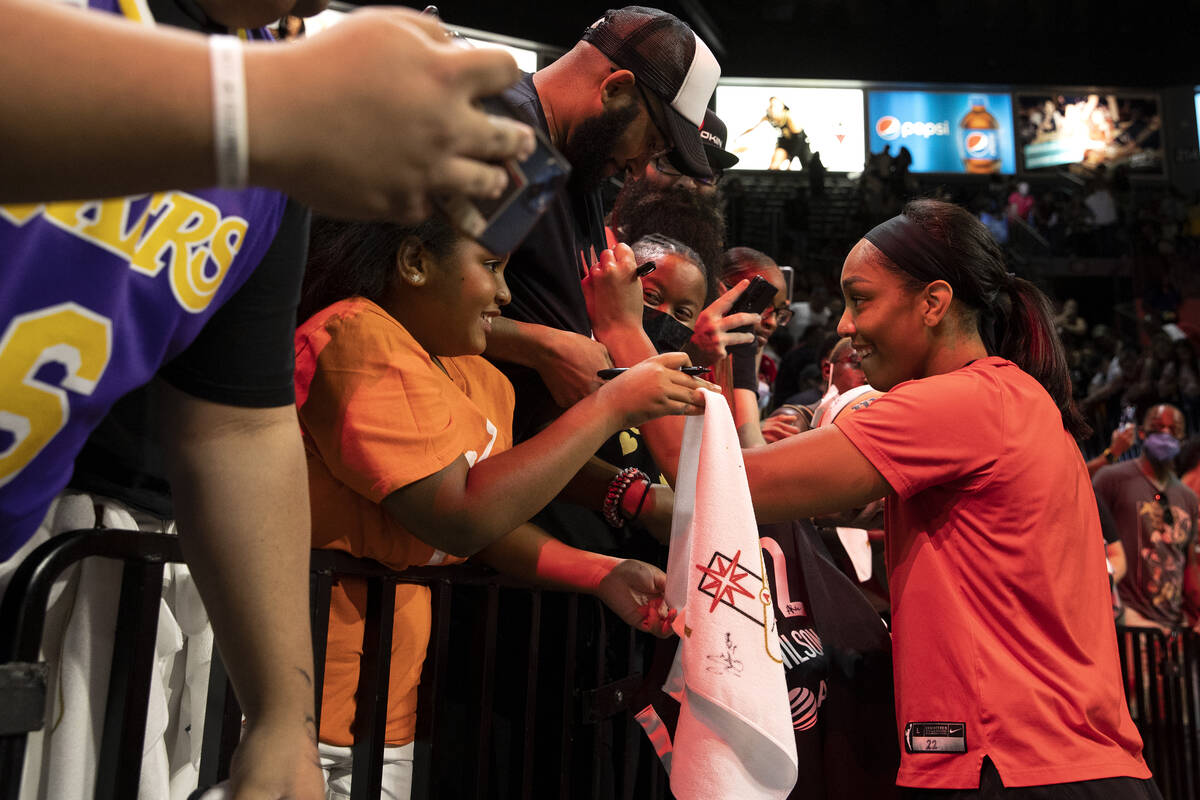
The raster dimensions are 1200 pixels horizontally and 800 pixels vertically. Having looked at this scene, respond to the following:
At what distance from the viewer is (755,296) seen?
7.72 ft

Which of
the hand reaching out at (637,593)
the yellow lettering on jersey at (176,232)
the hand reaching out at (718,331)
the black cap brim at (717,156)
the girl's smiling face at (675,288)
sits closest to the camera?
the yellow lettering on jersey at (176,232)

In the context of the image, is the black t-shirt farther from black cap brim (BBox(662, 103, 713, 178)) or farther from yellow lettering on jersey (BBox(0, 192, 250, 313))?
yellow lettering on jersey (BBox(0, 192, 250, 313))

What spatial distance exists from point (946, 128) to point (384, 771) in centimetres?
1691

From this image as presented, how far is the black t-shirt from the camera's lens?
6.87 feet

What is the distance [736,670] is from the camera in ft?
4.92

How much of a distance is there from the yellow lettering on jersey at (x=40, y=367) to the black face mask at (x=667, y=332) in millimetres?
1657

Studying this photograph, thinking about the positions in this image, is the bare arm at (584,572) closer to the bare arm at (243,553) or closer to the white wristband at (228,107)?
the bare arm at (243,553)

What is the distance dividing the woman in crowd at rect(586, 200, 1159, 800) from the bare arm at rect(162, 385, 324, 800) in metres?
1.06

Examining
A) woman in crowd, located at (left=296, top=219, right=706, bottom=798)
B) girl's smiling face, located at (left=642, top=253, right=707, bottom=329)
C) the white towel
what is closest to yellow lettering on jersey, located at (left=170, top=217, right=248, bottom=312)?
woman in crowd, located at (left=296, top=219, right=706, bottom=798)

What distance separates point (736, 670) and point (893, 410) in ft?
2.05

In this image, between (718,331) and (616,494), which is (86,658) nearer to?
(616,494)

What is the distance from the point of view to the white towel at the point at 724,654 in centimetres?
149

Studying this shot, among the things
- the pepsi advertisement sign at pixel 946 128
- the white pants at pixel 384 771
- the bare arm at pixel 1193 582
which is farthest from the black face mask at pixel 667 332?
the pepsi advertisement sign at pixel 946 128

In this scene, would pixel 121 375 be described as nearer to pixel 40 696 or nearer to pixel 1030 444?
pixel 40 696
